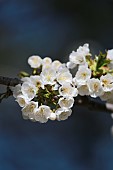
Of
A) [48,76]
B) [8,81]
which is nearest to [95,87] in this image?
[48,76]

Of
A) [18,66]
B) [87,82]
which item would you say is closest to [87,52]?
[87,82]

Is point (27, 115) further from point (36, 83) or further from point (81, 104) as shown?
point (81, 104)

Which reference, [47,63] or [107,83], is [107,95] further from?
[47,63]

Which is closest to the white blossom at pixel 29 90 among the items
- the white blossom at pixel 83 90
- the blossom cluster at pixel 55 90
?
the blossom cluster at pixel 55 90

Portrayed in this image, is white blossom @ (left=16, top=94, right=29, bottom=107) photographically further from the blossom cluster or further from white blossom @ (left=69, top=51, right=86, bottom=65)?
white blossom @ (left=69, top=51, right=86, bottom=65)

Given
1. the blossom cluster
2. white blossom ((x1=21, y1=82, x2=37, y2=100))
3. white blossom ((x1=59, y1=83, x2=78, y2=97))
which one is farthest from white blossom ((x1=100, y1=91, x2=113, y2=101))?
white blossom ((x1=21, y1=82, x2=37, y2=100))

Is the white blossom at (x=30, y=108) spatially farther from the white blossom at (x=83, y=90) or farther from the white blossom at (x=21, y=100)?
the white blossom at (x=83, y=90)
